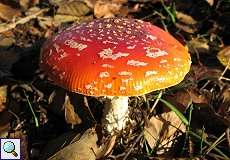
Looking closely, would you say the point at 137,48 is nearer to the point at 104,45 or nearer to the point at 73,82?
the point at 104,45

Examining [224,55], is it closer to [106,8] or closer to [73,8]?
[106,8]

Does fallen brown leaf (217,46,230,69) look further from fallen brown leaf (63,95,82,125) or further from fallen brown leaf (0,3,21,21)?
fallen brown leaf (0,3,21,21)

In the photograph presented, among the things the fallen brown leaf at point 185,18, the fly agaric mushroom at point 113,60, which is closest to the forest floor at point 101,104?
the fallen brown leaf at point 185,18

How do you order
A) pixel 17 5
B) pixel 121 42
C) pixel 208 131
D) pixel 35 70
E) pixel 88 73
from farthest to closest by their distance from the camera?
pixel 17 5, pixel 35 70, pixel 208 131, pixel 121 42, pixel 88 73

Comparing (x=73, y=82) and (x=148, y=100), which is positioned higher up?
(x=73, y=82)

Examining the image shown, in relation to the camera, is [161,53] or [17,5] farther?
[17,5]

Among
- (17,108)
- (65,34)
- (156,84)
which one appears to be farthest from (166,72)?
(17,108)

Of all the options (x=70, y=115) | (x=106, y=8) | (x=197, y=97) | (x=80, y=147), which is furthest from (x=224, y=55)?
(x=80, y=147)
